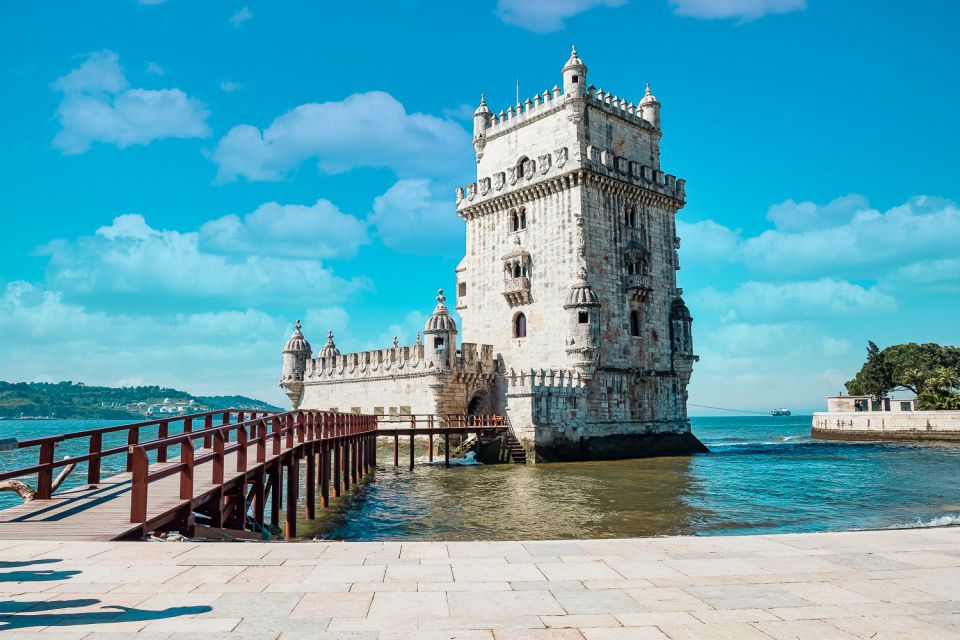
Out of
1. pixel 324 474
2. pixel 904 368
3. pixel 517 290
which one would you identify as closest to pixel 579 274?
pixel 517 290

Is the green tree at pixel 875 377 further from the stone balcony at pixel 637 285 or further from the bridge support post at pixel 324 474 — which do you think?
the bridge support post at pixel 324 474

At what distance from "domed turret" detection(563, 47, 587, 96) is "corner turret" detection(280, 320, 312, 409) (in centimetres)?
2505

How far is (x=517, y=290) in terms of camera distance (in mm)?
38219

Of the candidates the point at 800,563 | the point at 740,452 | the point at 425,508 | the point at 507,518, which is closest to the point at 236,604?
the point at 800,563

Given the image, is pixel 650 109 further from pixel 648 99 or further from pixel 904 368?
pixel 904 368

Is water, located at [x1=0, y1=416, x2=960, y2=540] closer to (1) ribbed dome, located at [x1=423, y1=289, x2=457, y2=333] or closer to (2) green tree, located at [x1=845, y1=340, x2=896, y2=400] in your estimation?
(1) ribbed dome, located at [x1=423, y1=289, x2=457, y2=333]

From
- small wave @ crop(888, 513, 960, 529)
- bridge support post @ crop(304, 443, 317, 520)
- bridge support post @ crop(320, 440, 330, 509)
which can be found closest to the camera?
small wave @ crop(888, 513, 960, 529)

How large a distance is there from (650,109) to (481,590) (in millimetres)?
40966

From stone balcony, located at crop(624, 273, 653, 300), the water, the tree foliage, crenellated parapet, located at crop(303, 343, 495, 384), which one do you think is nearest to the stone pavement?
the water

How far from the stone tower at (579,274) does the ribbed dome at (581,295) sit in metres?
0.06

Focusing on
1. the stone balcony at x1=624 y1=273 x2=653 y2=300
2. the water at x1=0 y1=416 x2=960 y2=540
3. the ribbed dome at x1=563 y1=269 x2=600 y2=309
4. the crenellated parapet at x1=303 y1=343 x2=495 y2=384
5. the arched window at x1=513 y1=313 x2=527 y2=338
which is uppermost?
the stone balcony at x1=624 y1=273 x2=653 y2=300

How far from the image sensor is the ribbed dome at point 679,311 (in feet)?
135

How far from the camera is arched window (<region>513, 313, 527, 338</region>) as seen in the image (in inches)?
1526

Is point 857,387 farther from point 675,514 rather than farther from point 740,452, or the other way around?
point 675,514
